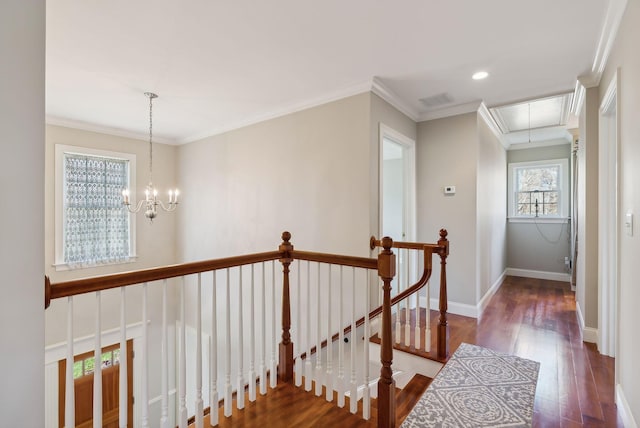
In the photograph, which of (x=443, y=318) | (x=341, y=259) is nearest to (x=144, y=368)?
(x=341, y=259)

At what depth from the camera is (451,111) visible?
3734mm

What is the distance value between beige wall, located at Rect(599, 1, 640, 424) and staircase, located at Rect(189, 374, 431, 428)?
1.30m

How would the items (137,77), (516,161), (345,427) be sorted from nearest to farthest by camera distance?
1. (345,427)
2. (137,77)
3. (516,161)

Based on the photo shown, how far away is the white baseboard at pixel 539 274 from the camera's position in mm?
5465

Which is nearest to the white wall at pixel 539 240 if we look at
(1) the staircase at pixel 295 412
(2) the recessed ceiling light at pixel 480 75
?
(2) the recessed ceiling light at pixel 480 75

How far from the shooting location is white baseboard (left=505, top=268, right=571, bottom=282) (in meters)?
5.46

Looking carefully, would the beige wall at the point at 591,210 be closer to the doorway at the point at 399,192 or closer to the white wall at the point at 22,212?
the doorway at the point at 399,192

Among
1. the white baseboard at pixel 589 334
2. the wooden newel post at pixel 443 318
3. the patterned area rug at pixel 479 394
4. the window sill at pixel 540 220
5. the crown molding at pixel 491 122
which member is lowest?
the patterned area rug at pixel 479 394

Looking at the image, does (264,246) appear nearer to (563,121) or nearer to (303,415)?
(303,415)

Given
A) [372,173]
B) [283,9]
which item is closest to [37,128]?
[283,9]

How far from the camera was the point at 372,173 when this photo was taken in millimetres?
3027

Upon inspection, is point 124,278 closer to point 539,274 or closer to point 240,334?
point 240,334

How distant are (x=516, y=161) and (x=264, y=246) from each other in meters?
5.31

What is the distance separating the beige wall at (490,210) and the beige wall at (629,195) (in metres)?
1.75
